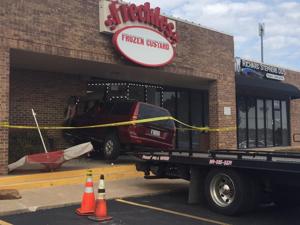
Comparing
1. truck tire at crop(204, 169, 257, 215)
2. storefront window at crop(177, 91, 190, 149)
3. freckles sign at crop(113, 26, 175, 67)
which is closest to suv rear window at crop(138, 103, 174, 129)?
freckles sign at crop(113, 26, 175, 67)

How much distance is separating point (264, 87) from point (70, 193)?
14729 mm

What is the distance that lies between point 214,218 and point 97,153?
831 centimetres

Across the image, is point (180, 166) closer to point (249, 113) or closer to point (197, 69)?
point (197, 69)

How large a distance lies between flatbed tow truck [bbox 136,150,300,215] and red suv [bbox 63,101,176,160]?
4.28m

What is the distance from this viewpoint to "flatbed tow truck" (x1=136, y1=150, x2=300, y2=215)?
749 centimetres

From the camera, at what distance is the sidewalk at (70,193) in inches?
337

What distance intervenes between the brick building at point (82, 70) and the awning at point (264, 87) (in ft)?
5.61

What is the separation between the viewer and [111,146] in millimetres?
13766

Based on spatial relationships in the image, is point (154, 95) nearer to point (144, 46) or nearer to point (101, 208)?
point (144, 46)

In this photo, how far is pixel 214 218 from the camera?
7992mm

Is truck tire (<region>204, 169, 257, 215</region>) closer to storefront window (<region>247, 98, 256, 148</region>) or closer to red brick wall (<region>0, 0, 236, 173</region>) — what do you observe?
red brick wall (<region>0, 0, 236, 173</region>)

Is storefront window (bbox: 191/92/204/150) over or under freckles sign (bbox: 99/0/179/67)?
under

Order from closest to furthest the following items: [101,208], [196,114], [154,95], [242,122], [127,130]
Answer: [101,208] → [127,130] → [154,95] → [196,114] → [242,122]

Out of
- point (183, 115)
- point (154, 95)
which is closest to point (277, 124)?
point (183, 115)
